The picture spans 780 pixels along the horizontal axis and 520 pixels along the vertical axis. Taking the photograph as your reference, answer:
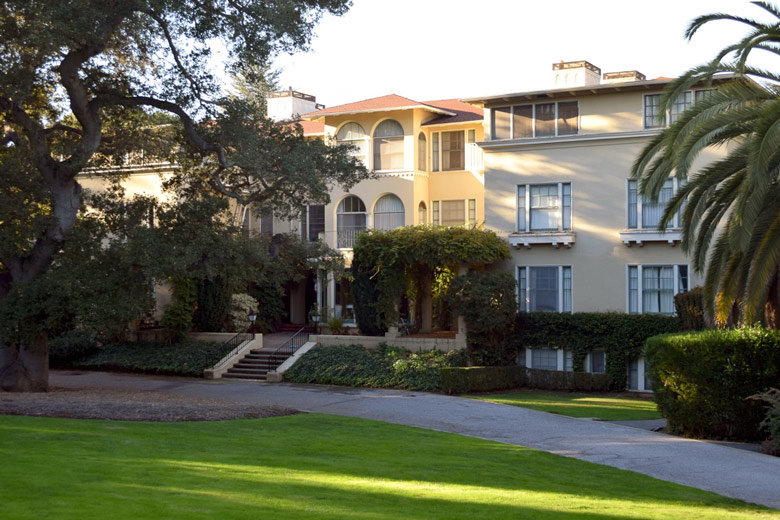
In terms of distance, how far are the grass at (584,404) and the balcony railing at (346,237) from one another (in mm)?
Result: 12957

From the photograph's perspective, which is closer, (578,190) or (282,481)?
(282,481)

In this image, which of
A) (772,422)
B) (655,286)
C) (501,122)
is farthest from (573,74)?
(772,422)

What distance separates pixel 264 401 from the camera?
79.4ft

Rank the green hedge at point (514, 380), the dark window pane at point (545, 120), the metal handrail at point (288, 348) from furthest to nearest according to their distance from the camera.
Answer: the dark window pane at point (545, 120) < the metal handrail at point (288, 348) < the green hedge at point (514, 380)

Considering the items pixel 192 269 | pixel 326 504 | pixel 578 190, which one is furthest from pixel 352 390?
pixel 326 504

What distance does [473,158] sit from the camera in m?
38.2

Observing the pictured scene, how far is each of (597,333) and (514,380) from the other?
10.7ft

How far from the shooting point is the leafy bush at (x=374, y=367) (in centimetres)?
2856

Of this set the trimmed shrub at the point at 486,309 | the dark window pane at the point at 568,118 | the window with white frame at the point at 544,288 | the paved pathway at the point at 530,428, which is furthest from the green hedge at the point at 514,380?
Answer: the dark window pane at the point at 568,118

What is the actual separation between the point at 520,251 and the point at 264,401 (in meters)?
12.4

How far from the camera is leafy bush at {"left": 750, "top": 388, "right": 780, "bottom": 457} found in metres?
17.1

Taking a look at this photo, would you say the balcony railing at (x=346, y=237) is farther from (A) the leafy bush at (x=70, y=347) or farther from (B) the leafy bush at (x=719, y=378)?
(B) the leafy bush at (x=719, y=378)

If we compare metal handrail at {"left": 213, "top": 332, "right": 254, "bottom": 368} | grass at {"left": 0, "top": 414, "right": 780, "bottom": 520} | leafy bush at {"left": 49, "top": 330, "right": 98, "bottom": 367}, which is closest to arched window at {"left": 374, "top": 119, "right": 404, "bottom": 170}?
metal handrail at {"left": 213, "top": 332, "right": 254, "bottom": 368}

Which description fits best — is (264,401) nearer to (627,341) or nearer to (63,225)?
(63,225)
